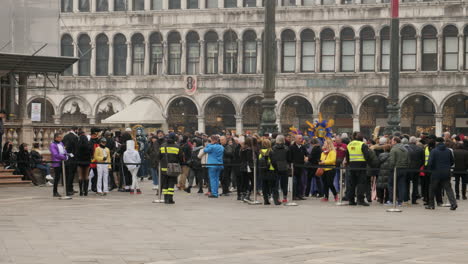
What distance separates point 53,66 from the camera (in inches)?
1380

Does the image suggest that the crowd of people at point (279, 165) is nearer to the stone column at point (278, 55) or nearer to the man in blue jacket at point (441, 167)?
the man in blue jacket at point (441, 167)

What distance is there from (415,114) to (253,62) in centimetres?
993

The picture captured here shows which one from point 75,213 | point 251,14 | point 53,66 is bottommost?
point 75,213

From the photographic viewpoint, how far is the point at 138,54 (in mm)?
64188

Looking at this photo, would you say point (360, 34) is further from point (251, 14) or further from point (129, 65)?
point (129, 65)

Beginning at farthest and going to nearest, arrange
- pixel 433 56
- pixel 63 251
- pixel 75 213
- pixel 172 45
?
pixel 172 45
pixel 433 56
pixel 75 213
pixel 63 251

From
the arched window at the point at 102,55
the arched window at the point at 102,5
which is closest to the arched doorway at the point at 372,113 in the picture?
the arched window at the point at 102,55

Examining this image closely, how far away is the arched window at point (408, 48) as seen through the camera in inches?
2319

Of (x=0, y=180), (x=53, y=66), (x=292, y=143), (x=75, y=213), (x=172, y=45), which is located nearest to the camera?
(x=75, y=213)

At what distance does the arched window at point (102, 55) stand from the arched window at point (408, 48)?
1817 centimetres

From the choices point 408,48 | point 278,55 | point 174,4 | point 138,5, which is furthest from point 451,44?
point 138,5

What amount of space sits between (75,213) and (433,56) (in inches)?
1619

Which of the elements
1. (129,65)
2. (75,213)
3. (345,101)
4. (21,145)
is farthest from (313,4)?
(75,213)

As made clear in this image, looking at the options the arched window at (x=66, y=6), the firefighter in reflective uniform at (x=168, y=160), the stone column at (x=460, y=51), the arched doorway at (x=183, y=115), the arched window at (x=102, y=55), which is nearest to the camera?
the firefighter in reflective uniform at (x=168, y=160)
